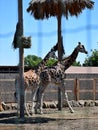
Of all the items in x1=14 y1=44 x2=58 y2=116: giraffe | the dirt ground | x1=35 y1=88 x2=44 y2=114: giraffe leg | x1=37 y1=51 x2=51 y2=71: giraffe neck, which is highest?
x1=37 y1=51 x2=51 y2=71: giraffe neck

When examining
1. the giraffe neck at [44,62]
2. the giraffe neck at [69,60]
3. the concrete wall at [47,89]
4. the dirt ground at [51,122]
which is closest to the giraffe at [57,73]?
the giraffe neck at [69,60]

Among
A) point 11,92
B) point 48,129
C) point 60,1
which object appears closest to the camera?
point 48,129

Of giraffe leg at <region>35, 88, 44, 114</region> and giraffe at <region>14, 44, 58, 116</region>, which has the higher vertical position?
Answer: giraffe at <region>14, 44, 58, 116</region>

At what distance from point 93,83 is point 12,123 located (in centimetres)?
777

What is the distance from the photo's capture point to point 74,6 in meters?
14.7

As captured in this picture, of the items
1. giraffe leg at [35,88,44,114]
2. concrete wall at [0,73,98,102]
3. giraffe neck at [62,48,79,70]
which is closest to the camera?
giraffe leg at [35,88,44,114]

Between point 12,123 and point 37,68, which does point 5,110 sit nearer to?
point 37,68

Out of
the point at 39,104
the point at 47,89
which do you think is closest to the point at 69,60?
the point at 39,104

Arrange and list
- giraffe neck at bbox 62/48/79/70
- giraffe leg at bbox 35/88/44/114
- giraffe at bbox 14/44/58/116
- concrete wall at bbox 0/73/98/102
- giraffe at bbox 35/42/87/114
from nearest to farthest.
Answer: giraffe at bbox 14/44/58/116, giraffe leg at bbox 35/88/44/114, giraffe at bbox 35/42/87/114, giraffe neck at bbox 62/48/79/70, concrete wall at bbox 0/73/98/102

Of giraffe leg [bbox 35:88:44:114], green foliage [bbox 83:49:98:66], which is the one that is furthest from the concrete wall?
giraffe leg [bbox 35:88:44:114]

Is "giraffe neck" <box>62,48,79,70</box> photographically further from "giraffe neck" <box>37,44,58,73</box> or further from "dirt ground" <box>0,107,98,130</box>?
"dirt ground" <box>0,107,98,130</box>

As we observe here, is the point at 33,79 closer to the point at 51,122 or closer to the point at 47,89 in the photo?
the point at 51,122

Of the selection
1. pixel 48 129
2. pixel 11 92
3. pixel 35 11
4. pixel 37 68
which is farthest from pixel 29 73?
pixel 11 92

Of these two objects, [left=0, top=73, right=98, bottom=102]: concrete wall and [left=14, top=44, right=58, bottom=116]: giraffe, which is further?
[left=0, top=73, right=98, bottom=102]: concrete wall
